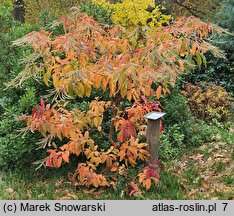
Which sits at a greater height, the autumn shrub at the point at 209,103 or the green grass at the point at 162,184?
the autumn shrub at the point at 209,103

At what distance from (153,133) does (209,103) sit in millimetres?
3118

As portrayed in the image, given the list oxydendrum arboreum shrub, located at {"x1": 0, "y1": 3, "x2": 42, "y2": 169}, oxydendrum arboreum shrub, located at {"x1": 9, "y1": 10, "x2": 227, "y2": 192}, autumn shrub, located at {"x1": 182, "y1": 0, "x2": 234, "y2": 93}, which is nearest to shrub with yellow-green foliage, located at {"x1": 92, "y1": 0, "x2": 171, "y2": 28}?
autumn shrub, located at {"x1": 182, "y1": 0, "x2": 234, "y2": 93}

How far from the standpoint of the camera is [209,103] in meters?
7.68

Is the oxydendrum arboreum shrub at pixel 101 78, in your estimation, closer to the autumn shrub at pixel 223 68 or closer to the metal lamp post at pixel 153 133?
the metal lamp post at pixel 153 133

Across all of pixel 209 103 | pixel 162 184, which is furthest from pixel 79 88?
pixel 209 103

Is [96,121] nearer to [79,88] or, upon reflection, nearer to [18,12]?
[79,88]

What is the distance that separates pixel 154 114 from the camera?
15.5 feet

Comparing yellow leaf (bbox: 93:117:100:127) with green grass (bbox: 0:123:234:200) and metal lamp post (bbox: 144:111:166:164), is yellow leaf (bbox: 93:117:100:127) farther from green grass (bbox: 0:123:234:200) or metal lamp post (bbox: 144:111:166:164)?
Result: green grass (bbox: 0:123:234:200)

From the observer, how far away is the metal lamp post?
4.73 metres

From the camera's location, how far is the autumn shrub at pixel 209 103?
747 centimetres

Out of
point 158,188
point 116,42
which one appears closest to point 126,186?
point 158,188

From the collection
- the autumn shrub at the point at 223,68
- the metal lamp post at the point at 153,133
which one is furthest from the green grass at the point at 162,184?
the autumn shrub at the point at 223,68

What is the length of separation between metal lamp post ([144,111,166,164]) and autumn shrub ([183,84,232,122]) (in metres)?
2.72

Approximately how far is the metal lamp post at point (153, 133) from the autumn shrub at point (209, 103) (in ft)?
8.91
